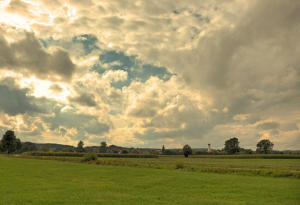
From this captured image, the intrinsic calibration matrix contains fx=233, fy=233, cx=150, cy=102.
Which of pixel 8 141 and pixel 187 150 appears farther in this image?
pixel 187 150

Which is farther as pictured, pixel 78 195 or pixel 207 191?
pixel 207 191

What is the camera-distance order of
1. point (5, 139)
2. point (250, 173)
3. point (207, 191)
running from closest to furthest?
point (207, 191), point (250, 173), point (5, 139)

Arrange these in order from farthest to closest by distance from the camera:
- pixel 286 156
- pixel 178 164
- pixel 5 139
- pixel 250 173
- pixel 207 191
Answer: pixel 5 139 → pixel 286 156 → pixel 178 164 → pixel 250 173 → pixel 207 191

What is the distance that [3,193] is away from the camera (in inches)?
943

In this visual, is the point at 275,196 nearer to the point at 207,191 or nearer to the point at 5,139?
the point at 207,191

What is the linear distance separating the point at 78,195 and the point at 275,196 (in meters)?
20.3

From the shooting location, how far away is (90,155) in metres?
90.3

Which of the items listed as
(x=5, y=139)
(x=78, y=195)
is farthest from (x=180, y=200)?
(x=5, y=139)

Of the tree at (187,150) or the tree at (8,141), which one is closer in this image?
the tree at (8,141)

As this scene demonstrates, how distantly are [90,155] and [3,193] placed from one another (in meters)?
67.8

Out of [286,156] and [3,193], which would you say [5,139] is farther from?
[286,156]

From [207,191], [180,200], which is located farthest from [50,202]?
[207,191]

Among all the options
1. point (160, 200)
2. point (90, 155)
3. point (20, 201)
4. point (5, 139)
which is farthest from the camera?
point (5, 139)

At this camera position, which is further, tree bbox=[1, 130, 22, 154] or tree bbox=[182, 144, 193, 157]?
tree bbox=[182, 144, 193, 157]
